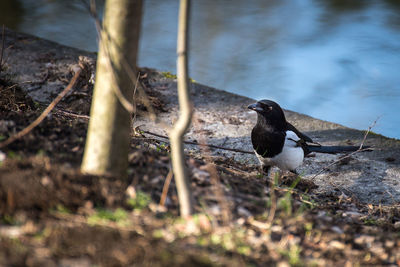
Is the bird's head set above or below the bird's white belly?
above

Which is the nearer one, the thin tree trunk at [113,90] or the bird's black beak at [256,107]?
the thin tree trunk at [113,90]

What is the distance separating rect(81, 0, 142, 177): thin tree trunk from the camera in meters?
1.88

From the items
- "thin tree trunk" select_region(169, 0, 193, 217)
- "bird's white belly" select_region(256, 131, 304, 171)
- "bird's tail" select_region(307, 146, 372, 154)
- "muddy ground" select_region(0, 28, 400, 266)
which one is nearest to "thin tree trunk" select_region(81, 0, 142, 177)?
"muddy ground" select_region(0, 28, 400, 266)

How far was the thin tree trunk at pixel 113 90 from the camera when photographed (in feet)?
6.16

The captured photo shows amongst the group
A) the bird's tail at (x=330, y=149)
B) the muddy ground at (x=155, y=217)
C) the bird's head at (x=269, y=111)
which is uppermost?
the bird's head at (x=269, y=111)

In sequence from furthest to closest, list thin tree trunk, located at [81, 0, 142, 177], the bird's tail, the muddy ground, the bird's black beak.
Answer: the bird's tail, the bird's black beak, thin tree trunk, located at [81, 0, 142, 177], the muddy ground

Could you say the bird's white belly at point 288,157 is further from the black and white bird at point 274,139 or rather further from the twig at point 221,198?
the twig at point 221,198

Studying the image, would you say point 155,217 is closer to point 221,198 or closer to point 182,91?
point 221,198

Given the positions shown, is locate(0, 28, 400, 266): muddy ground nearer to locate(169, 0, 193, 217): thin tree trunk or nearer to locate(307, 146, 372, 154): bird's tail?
locate(169, 0, 193, 217): thin tree trunk

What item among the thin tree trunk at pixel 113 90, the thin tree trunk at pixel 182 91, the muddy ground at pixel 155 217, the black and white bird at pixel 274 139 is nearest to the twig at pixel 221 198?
the muddy ground at pixel 155 217

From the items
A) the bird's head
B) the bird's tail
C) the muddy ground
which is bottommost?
the muddy ground

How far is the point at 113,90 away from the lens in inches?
75.9

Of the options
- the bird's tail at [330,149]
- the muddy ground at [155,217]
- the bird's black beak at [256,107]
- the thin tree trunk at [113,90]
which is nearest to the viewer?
the muddy ground at [155,217]

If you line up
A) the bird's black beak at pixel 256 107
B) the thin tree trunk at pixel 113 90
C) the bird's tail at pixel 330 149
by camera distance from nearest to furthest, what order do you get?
the thin tree trunk at pixel 113 90 < the bird's black beak at pixel 256 107 < the bird's tail at pixel 330 149
